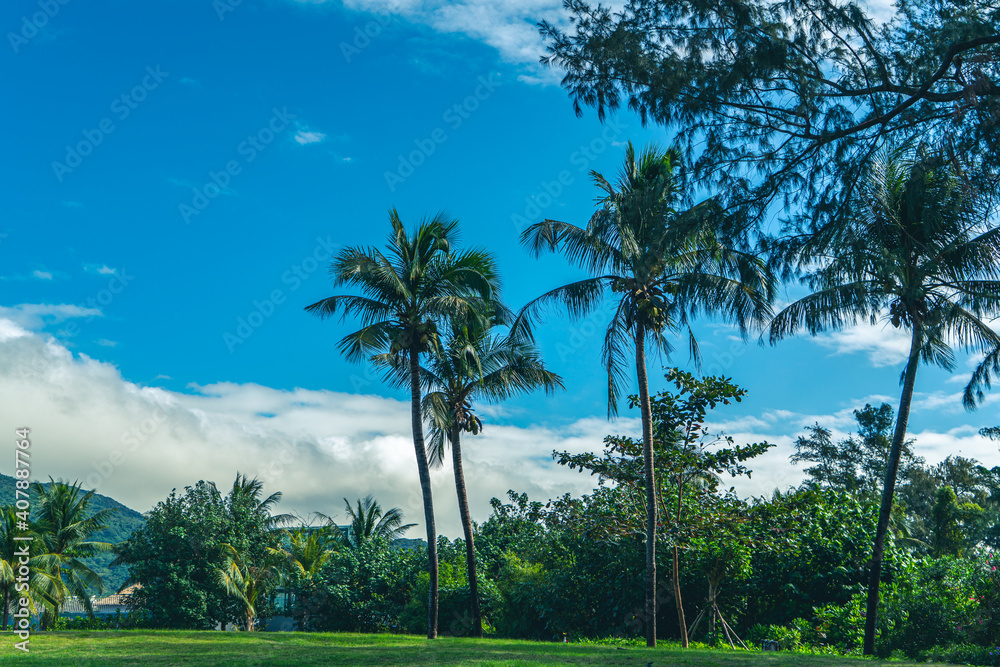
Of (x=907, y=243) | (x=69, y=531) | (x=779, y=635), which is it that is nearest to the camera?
(x=907, y=243)

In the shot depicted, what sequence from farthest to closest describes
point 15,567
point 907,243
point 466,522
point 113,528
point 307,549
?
1. point 113,528
2. point 307,549
3. point 15,567
4. point 466,522
5. point 907,243

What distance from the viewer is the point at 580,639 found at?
17125mm

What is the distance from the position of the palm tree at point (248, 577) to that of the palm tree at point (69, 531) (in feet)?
20.8

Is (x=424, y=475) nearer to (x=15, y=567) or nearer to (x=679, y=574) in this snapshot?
(x=679, y=574)

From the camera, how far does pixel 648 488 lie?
50.4 ft

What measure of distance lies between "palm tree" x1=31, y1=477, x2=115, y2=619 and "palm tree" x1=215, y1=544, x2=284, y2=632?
Answer: 635 centimetres

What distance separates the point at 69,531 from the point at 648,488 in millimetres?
28710

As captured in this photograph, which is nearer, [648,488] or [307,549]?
[648,488]

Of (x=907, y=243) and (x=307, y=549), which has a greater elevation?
(x=907, y=243)

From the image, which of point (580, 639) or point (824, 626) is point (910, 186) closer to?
point (824, 626)

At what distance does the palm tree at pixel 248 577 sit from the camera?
88.6 feet

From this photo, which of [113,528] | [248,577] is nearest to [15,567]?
[248,577]

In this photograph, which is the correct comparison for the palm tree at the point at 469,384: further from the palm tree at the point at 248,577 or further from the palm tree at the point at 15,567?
the palm tree at the point at 15,567

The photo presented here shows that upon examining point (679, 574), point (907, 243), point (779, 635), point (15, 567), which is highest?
point (907, 243)
